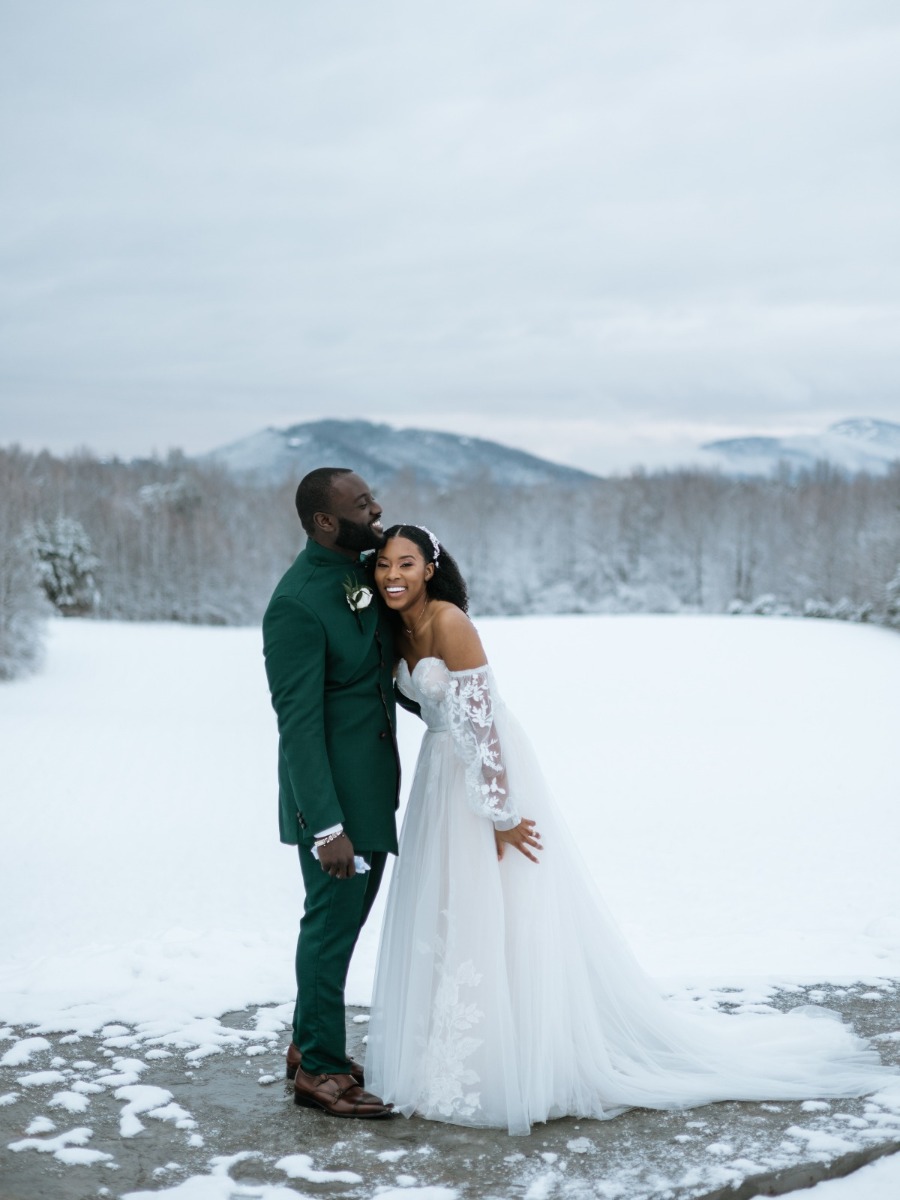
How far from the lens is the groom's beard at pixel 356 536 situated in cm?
368

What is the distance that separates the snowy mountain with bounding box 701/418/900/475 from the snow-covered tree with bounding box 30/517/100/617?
38046 millimetres

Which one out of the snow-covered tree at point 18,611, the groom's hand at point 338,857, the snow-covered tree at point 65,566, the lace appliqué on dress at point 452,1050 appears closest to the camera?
the groom's hand at point 338,857

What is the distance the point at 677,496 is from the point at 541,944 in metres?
58.6

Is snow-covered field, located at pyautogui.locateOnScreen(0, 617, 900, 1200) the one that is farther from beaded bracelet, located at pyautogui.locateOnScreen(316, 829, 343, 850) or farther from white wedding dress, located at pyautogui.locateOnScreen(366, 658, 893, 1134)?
beaded bracelet, located at pyautogui.locateOnScreen(316, 829, 343, 850)

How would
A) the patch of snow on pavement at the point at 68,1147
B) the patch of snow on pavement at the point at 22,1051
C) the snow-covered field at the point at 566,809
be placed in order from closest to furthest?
1. the patch of snow on pavement at the point at 68,1147
2. the patch of snow on pavement at the point at 22,1051
3. the snow-covered field at the point at 566,809

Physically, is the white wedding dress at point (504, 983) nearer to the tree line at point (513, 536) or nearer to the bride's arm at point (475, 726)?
the bride's arm at point (475, 726)

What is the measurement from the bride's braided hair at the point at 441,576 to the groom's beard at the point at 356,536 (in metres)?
0.05

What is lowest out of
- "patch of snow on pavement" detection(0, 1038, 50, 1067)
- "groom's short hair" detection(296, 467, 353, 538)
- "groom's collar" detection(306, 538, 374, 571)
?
"patch of snow on pavement" detection(0, 1038, 50, 1067)

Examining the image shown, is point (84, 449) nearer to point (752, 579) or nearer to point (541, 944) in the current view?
point (752, 579)

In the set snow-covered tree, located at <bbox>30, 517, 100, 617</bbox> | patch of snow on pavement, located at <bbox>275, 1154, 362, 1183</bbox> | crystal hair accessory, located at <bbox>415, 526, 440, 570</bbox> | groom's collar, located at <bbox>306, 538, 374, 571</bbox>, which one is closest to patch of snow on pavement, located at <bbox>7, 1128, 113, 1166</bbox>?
patch of snow on pavement, located at <bbox>275, 1154, 362, 1183</bbox>

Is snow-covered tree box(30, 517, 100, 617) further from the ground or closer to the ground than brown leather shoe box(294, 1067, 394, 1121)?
further from the ground

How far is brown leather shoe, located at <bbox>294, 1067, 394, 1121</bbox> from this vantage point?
374cm

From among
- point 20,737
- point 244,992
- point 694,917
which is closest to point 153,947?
point 244,992

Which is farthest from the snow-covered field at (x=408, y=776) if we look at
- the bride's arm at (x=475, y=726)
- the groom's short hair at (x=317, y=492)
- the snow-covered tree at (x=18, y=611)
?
the groom's short hair at (x=317, y=492)
